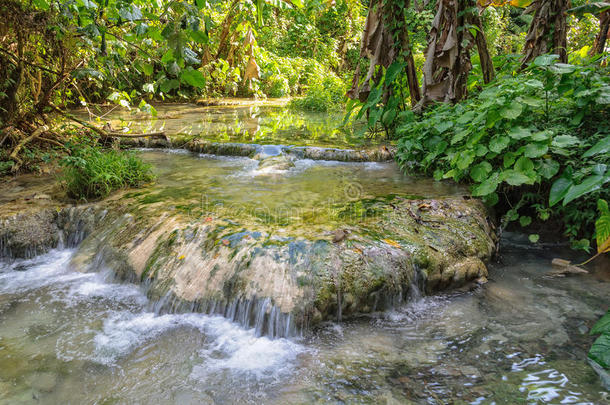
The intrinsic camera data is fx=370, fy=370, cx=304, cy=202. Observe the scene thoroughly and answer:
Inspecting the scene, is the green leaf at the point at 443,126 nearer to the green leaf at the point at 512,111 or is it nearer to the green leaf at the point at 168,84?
the green leaf at the point at 512,111

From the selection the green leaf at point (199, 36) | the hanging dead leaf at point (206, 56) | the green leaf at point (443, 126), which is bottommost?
the green leaf at point (443, 126)

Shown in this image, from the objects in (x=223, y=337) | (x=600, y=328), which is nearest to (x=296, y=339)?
(x=223, y=337)

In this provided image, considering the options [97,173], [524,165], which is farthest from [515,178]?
[97,173]

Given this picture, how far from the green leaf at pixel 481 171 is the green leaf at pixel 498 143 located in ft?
0.72

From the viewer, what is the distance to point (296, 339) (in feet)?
8.77

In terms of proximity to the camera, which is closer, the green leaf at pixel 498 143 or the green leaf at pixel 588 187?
the green leaf at pixel 588 187

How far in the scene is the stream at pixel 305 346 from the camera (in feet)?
7.14

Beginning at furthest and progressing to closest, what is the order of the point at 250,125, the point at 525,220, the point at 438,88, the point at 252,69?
the point at 252,69 < the point at 250,125 < the point at 438,88 < the point at 525,220

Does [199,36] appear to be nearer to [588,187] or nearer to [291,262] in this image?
[291,262]

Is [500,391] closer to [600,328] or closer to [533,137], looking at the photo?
[600,328]

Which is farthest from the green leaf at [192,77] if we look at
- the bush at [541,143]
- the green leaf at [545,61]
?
the green leaf at [545,61]

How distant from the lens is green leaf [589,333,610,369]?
6.77ft

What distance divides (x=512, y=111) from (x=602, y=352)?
2.23 metres

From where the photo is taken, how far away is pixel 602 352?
82.5 inches
